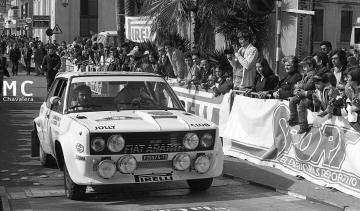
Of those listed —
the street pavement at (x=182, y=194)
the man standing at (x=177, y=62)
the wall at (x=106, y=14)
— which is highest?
the wall at (x=106, y=14)

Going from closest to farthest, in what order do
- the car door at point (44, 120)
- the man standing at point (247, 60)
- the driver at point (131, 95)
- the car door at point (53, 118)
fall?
the driver at point (131, 95) → the car door at point (53, 118) → the car door at point (44, 120) → the man standing at point (247, 60)

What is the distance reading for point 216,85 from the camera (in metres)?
12.3

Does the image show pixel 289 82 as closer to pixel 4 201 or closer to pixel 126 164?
pixel 126 164

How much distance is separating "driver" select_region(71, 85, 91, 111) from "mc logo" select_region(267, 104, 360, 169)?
10.1 ft

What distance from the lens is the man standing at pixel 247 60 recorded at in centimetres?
1164

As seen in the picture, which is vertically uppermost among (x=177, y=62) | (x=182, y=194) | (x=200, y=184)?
(x=177, y=62)

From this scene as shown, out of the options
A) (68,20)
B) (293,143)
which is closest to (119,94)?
(293,143)

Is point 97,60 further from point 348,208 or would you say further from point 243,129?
point 348,208

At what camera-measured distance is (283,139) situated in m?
9.84

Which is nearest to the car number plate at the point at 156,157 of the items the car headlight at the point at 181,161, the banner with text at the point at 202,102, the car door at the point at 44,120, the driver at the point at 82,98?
the car headlight at the point at 181,161

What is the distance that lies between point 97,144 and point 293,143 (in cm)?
338

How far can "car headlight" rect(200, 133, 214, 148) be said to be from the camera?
7.82 m

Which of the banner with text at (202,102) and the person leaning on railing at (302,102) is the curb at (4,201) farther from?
the banner with text at (202,102)

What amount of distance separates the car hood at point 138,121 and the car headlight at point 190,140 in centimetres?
8
